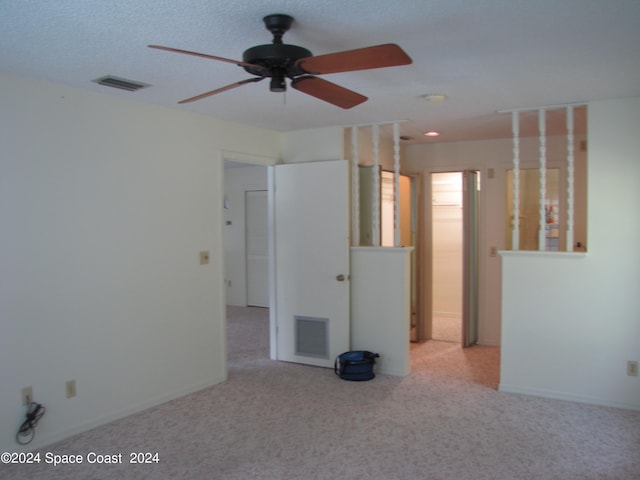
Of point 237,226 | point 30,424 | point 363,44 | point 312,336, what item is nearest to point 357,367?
point 312,336

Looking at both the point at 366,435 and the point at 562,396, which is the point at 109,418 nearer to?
the point at 366,435

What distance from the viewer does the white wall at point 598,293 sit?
356 cm

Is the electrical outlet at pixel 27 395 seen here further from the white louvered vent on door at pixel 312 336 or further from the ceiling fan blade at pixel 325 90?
the ceiling fan blade at pixel 325 90

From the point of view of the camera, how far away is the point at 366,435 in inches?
124

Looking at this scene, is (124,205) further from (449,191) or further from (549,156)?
(449,191)

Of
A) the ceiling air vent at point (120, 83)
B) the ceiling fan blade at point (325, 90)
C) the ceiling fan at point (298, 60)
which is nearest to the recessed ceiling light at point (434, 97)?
the ceiling fan blade at point (325, 90)

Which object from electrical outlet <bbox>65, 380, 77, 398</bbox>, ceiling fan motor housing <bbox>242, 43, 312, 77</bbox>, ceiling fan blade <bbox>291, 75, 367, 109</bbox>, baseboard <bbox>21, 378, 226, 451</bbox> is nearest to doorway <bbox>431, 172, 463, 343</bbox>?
baseboard <bbox>21, 378, 226, 451</bbox>

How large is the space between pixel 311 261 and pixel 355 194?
0.77 metres

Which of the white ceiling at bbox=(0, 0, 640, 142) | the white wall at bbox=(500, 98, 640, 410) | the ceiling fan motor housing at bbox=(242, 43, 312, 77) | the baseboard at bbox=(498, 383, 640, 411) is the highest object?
the white ceiling at bbox=(0, 0, 640, 142)

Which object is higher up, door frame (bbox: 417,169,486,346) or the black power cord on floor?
door frame (bbox: 417,169,486,346)

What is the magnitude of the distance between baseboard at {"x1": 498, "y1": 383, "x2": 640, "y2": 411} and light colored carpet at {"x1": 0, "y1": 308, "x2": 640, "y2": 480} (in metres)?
0.07

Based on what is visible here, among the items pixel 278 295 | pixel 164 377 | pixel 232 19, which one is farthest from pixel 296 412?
pixel 232 19

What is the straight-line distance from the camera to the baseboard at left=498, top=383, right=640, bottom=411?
360cm

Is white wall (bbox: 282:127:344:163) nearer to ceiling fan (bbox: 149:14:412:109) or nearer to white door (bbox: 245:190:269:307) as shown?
ceiling fan (bbox: 149:14:412:109)
